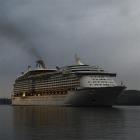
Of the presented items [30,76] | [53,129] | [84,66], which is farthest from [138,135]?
[30,76]

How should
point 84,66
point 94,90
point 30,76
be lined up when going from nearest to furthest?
point 94,90 → point 84,66 → point 30,76

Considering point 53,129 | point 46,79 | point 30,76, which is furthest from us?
point 30,76

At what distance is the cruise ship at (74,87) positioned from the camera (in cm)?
11925

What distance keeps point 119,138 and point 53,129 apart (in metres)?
10.6

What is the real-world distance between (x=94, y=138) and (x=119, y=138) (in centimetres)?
271

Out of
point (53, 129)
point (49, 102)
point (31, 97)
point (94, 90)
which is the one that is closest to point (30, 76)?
point (31, 97)

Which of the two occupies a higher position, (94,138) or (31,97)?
(31,97)

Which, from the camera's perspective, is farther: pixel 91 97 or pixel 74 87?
pixel 74 87

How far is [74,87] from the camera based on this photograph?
125m

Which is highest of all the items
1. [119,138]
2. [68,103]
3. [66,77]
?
[66,77]

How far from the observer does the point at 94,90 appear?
117875 mm

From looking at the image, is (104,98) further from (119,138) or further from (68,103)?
(119,138)

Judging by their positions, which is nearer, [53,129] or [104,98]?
[53,129]

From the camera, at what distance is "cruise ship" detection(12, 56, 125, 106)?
11925 cm
